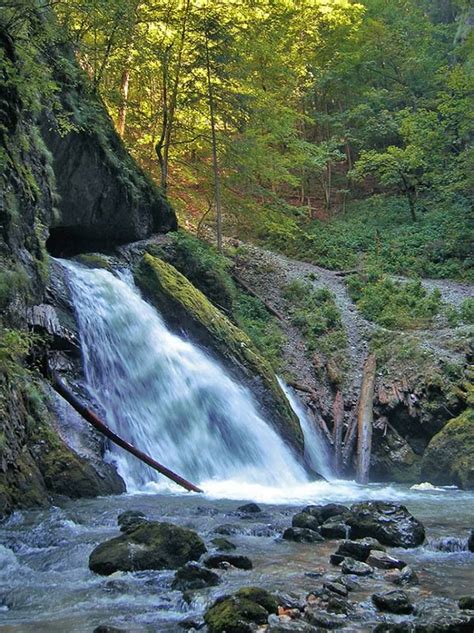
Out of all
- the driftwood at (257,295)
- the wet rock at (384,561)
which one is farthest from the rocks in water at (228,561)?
the driftwood at (257,295)

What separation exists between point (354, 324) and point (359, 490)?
756 centimetres

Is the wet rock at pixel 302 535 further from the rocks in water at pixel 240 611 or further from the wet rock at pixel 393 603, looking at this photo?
the rocks in water at pixel 240 611

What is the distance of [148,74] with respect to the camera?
738 inches

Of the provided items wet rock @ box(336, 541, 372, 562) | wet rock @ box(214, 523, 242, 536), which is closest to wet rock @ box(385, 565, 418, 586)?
wet rock @ box(336, 541, 372, 562)

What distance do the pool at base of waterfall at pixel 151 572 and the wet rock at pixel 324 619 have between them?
10cm

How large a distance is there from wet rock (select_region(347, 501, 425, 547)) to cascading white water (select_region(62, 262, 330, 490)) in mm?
3908

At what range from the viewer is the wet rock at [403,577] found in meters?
5.15

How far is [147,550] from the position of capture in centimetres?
541

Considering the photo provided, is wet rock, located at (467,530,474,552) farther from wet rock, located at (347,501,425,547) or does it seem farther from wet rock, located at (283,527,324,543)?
wet rock, located at (283,527,324,543)

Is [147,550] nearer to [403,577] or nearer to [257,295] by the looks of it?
[403,577]

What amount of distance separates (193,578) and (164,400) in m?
6.71

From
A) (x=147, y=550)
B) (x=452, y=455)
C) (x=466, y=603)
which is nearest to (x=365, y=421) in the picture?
(x=452, y=455)

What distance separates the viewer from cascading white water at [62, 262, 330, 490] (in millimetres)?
10602

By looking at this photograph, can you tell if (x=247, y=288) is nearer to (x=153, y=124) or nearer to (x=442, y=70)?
(x=153, y=124)
